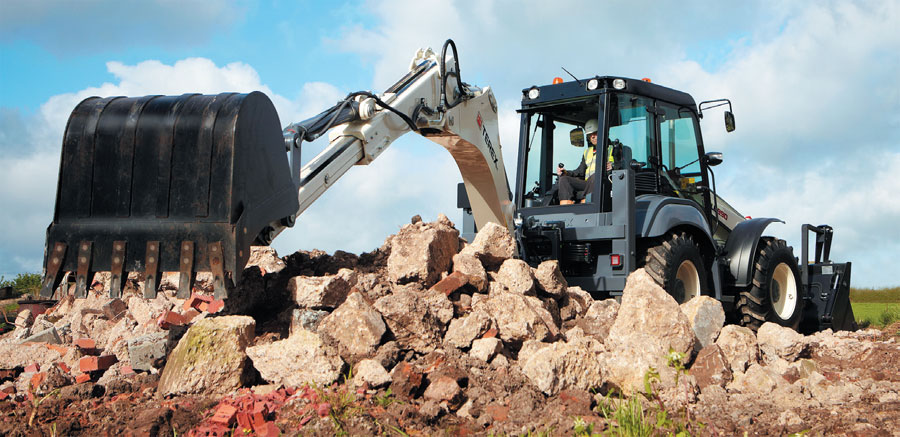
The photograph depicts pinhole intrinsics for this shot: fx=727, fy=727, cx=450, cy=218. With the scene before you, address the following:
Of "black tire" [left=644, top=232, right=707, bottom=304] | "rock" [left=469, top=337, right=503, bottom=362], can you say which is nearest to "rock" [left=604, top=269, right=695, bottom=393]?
"rock" [left=469, top=337, right=503, bottom=362]

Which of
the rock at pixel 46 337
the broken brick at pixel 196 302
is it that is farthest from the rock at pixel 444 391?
the rock at pixel 46 337

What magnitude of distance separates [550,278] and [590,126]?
6.66 ft

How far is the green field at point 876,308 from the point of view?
427 inches

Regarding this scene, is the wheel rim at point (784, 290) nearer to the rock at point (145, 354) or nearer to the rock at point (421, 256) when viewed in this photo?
the rock at point (421, 256)

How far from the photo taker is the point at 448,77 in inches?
255

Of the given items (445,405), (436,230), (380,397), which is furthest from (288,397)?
(436,230)

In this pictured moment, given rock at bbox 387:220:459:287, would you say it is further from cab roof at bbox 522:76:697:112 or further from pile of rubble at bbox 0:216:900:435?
A: cab roof at bbox 522:76:697:112

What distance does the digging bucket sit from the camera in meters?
4.36

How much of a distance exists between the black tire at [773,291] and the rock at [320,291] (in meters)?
4.70

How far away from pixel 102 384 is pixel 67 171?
1.49 meters

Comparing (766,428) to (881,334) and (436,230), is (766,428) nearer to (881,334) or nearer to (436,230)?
(436,230)

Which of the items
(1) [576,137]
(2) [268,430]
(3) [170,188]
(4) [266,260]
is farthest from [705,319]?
(3) [170,188]

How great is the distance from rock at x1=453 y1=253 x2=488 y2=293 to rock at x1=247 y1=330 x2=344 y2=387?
4.87 feet

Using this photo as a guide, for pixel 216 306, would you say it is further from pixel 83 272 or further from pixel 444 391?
pixel 444 391
